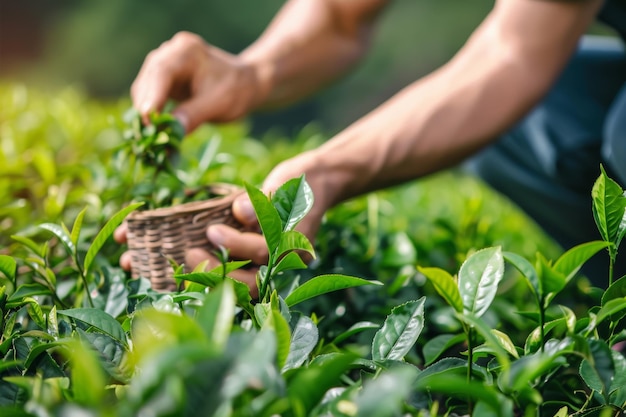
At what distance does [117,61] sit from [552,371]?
34.6ft

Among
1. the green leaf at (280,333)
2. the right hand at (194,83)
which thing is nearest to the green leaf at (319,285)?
the green leaf at (280,333)

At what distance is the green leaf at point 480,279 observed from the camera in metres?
0.72

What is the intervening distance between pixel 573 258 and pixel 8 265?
2.29 ft

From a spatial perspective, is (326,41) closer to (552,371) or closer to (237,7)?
(552,371)

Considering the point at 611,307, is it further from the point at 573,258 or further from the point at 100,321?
the point at 100,321

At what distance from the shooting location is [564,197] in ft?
6.76

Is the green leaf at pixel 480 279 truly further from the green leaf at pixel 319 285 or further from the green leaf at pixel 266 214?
the green leaf at pixel 266 214

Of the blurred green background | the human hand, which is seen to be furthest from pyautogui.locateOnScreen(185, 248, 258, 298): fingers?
the blurred green background

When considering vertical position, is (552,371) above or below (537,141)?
above

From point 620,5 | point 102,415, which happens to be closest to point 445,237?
point 620,5

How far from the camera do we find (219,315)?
0.53m

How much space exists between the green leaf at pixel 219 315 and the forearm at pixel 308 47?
1404 millimetres

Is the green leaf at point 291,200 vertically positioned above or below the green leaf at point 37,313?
above

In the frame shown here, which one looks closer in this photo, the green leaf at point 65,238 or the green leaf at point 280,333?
the green leaf at point 280,333
